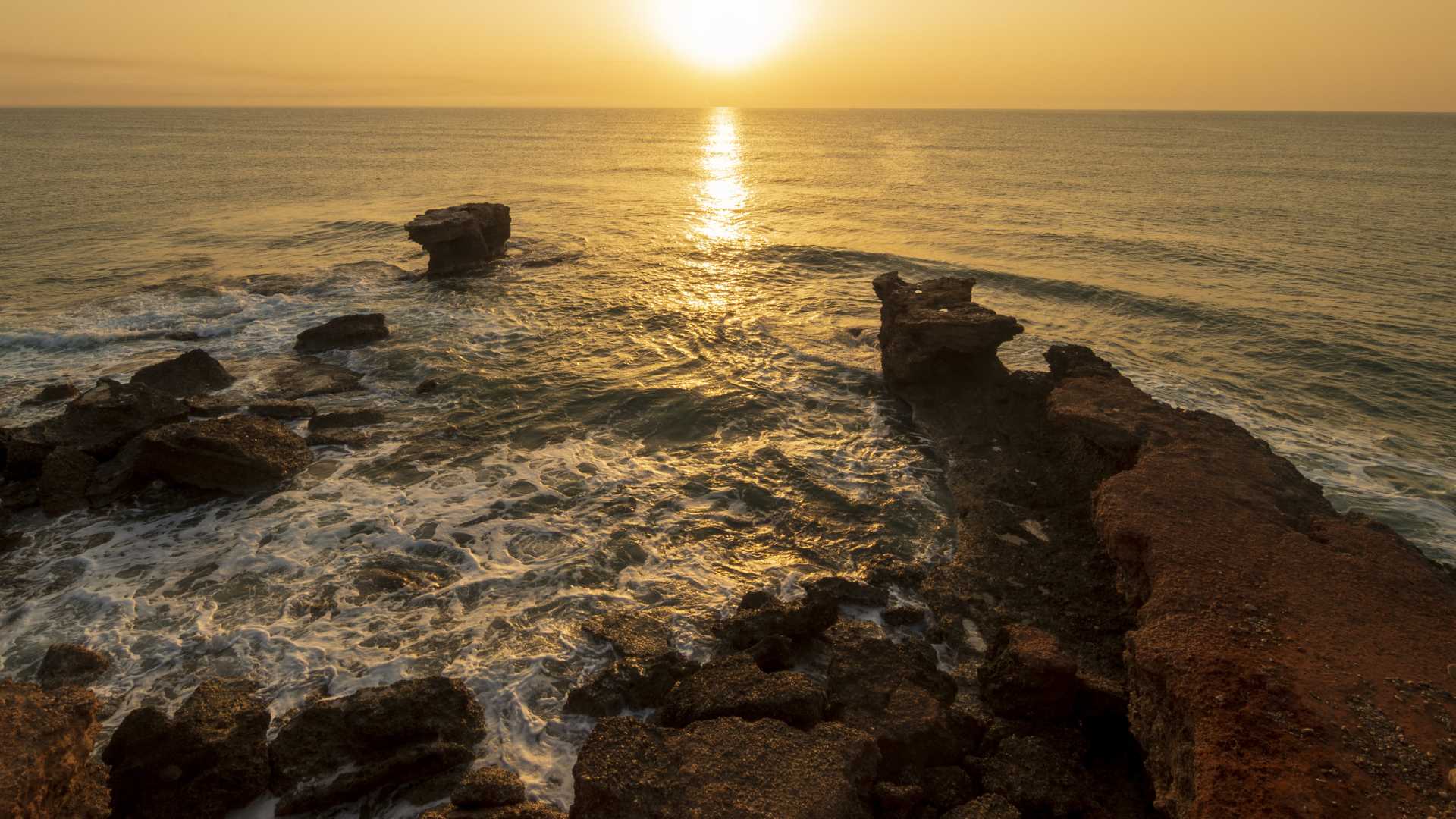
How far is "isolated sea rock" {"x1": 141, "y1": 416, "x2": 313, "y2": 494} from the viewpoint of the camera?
13453 millimetres

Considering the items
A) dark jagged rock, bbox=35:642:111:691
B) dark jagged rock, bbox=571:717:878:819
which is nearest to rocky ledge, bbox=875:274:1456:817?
dark jagged rock, bbox=571:717:878:819

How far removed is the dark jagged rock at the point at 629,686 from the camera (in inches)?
352

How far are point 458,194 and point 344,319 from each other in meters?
34.0

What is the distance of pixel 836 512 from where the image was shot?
13672 millimetres

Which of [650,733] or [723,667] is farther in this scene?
[723,667]

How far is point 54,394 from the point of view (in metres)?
17.6

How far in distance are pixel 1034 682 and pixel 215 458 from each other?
14.4 metres

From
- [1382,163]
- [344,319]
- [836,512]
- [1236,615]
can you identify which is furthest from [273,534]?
[1382,163]

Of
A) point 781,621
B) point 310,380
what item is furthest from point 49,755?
point 310,380

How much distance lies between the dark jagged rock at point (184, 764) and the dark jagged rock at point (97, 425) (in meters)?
9.30

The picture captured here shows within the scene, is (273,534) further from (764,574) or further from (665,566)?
(764,574)

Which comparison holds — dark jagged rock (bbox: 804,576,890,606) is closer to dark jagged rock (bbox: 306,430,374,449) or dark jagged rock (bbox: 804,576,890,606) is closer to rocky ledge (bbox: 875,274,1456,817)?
rocky ledge (bbox: 875,274,1456,817)

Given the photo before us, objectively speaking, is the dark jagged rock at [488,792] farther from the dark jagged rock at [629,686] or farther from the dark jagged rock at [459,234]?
the dark jagged rock at [459,234]

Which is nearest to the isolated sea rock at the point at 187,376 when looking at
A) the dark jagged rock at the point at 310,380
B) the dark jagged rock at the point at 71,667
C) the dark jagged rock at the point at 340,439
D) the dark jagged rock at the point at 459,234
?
the dark jagged rock at the point at 310,380
